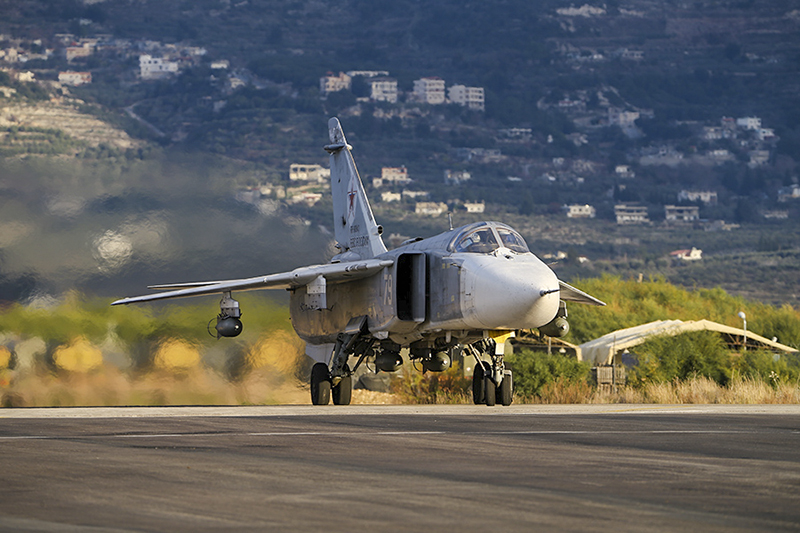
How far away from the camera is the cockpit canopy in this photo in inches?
837

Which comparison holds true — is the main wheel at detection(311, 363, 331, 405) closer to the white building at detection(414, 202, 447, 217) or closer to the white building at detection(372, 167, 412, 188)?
the white building at detection(414, 202, 447, 217)

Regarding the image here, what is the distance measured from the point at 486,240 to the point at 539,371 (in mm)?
12243

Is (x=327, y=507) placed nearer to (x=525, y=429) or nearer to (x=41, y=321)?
(x=525, y=429)

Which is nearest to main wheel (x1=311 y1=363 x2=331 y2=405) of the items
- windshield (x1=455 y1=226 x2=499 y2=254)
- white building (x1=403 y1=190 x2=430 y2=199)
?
windshield (x1=455 y1=226 x2=499 y2=254)

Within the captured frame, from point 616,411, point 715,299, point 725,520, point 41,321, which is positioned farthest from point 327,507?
point 715,299

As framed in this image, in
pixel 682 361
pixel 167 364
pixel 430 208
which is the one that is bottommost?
pixel 682 361

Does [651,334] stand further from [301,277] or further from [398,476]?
[398,476]

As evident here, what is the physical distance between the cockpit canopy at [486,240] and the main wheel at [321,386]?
4296 millimetres

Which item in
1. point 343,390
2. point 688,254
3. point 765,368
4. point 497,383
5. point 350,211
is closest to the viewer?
point 497,383

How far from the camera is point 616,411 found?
1958 centimetres

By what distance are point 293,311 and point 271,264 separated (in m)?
5.86

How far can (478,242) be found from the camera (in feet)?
70.4

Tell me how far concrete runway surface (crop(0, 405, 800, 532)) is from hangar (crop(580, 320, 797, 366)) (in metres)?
28.0

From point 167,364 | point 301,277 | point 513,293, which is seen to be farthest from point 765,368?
point 513,293
